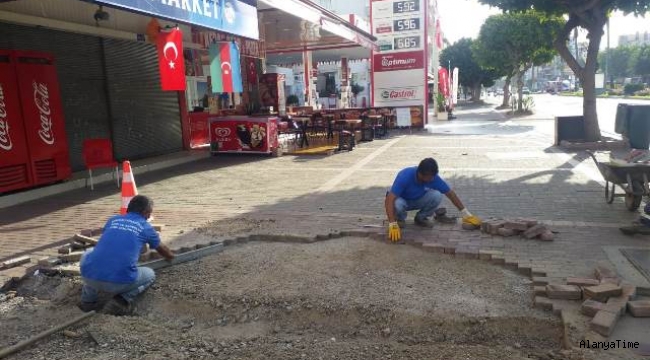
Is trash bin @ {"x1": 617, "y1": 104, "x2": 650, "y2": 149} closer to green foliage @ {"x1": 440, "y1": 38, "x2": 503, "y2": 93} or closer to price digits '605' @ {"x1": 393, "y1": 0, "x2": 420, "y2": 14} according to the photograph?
price digits '605' @ {"x1": 393, "y1": 0, "x2": 420, "y2": 14}

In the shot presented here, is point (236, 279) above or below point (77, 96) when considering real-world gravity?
below

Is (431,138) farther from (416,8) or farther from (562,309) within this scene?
(562,309)

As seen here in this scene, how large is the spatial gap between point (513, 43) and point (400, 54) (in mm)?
14657

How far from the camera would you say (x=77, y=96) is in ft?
38.2

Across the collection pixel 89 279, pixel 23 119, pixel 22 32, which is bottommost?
pixel 89 279

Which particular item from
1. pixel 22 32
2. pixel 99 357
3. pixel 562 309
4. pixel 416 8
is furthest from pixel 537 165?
pixel 416 8

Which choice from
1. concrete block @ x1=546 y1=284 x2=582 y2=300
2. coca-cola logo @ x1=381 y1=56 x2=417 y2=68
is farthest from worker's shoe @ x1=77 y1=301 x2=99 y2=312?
coca-cola logo @ x1=381 y1=56 x2=417 y2=68

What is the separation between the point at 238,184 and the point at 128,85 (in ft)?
16.8

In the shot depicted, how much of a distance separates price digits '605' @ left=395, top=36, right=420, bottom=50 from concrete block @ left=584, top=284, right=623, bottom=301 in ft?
64.3

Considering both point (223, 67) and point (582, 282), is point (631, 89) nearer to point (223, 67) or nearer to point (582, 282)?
point (223, 67)

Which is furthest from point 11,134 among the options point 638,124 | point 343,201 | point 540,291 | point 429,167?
point 638,124

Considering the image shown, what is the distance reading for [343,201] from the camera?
27.4ft

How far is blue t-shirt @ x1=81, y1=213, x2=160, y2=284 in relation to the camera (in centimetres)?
434

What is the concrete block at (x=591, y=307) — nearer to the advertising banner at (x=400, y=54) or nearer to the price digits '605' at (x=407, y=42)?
the advertising banner at (x=400, y=54)
